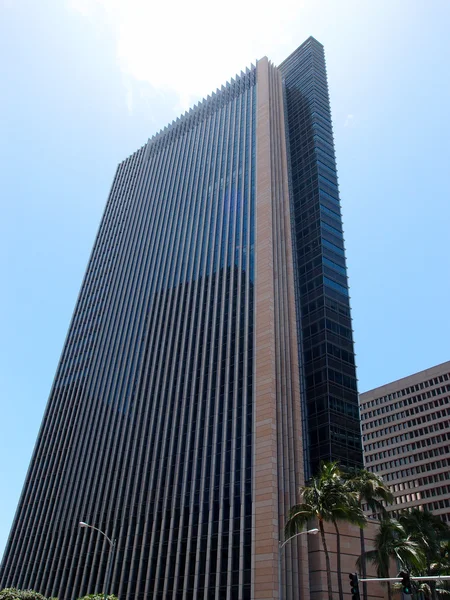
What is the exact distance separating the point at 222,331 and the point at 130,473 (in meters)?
24.0

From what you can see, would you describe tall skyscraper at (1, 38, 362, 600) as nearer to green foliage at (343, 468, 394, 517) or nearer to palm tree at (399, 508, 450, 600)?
green foliage at (343, 468, 394, 517)

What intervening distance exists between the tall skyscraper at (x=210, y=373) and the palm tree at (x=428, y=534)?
36.4 ft

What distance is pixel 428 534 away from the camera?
55688 millimetres

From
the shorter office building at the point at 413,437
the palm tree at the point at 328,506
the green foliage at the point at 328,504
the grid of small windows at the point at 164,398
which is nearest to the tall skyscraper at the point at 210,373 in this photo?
the grid of small windows at the point at 164,398

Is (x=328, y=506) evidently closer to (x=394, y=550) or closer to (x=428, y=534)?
(x=394, y=550)

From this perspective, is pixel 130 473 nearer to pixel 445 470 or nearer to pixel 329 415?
pixel 329 415

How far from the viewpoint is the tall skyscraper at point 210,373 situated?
6106 centimetres

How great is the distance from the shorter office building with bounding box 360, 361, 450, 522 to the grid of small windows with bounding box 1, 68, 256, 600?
69.5 meters

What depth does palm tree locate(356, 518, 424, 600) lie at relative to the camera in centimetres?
4622

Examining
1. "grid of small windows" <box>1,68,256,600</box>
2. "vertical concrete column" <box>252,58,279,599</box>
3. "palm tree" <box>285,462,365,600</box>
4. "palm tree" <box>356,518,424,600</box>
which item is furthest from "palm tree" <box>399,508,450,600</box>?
"grid of small windows" <box>1,68,256,600</box>

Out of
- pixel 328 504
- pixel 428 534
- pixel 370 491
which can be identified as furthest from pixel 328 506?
pixel 428 534

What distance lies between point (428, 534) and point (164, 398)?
38602 millimetres

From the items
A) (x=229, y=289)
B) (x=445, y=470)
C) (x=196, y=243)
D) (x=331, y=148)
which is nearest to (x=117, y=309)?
(x=196, y=243)

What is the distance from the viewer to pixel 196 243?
89.8m
